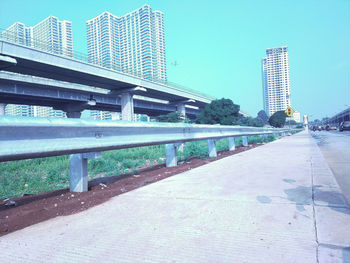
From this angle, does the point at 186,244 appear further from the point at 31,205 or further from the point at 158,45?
the point at 158,45

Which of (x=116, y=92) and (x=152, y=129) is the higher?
(x=116, y=92)

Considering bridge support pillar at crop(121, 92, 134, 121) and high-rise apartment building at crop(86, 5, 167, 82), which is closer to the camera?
bridge support pillar at crop(121, 92, 134, 121)

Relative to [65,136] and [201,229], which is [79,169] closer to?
[65,136]

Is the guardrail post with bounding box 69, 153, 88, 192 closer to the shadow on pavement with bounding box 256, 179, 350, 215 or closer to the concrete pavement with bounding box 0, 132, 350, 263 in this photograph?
the concrete pavement with bounding box 0, 132, 350, 263

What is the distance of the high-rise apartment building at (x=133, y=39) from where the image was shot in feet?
253

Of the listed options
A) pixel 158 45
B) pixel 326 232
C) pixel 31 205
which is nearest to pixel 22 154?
pixel 31 205

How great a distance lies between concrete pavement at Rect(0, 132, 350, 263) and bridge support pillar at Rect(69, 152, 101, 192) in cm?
86

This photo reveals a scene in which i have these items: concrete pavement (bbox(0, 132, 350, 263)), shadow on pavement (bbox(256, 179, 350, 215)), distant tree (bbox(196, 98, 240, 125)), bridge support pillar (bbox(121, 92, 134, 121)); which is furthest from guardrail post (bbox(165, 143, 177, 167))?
distant tree (bbox(196, 98, 240, 125))

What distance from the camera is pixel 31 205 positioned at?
2.95 m

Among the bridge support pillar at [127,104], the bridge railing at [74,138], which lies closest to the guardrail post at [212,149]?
the bridge railing at [74,138]

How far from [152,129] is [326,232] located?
3000 millimetres

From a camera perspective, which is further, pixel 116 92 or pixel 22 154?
pixel 116 92

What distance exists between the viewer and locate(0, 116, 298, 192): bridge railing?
223 cm

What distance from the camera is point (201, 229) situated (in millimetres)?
1873
